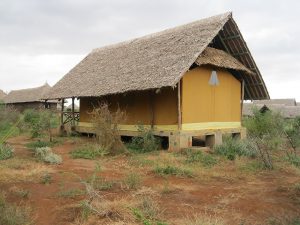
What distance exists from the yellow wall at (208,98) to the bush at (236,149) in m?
1.40

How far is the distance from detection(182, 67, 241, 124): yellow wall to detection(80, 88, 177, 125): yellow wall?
50 centimetres

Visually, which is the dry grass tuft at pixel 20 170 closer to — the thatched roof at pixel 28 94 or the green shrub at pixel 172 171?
the green shrub at pixel 172 171

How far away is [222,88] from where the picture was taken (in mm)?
14117

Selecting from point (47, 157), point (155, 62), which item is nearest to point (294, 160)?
point (155, 62)

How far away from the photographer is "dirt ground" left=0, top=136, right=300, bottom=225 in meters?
5.43

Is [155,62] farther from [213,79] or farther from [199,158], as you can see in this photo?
[199,158]

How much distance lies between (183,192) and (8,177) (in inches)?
149

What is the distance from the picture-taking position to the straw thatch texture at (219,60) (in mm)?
12672

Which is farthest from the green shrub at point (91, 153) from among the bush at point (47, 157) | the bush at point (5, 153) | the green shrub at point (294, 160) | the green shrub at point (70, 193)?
the green shrub at point (294, 160)

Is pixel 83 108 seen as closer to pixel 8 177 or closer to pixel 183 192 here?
pixel 8 177

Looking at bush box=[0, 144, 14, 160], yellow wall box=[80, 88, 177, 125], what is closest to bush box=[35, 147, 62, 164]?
bush box=[0, 144, 14, 160]

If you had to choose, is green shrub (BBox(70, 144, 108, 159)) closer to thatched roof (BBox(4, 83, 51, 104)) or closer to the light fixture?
the light fixture

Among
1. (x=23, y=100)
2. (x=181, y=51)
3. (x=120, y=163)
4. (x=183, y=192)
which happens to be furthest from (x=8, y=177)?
(x=23, y=100)

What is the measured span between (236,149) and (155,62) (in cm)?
414
